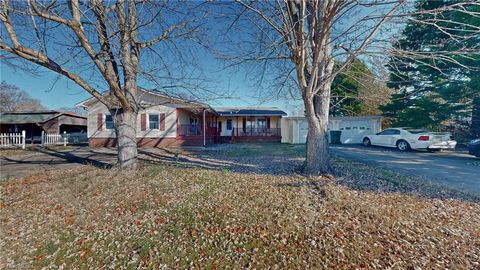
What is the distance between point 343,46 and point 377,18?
143 cm

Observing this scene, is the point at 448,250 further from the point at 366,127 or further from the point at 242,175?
the point at 366,127

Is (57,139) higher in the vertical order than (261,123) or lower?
lower

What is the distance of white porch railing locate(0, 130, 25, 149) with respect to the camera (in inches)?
663

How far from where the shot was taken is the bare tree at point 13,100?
131 feet

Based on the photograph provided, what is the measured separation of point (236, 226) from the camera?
12.6 feet

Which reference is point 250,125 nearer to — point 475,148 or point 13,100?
point 475,148

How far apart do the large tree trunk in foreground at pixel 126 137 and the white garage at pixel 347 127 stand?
56.8 feet

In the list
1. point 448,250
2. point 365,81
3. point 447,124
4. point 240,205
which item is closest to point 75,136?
point 240,205

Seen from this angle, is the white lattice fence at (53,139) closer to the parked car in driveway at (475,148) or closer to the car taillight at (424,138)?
the car taillight at (424,138)

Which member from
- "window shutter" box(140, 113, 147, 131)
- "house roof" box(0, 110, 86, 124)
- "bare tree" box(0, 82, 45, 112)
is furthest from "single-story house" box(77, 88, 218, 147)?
"bare tree" box(0, 82, 45, 112)

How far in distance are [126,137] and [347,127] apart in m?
20.7

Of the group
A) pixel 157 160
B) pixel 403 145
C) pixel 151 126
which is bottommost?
pixel 157 160

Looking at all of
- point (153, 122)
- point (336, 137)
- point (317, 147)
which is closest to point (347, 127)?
point (336, 137)

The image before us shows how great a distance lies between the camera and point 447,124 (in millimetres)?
17625
